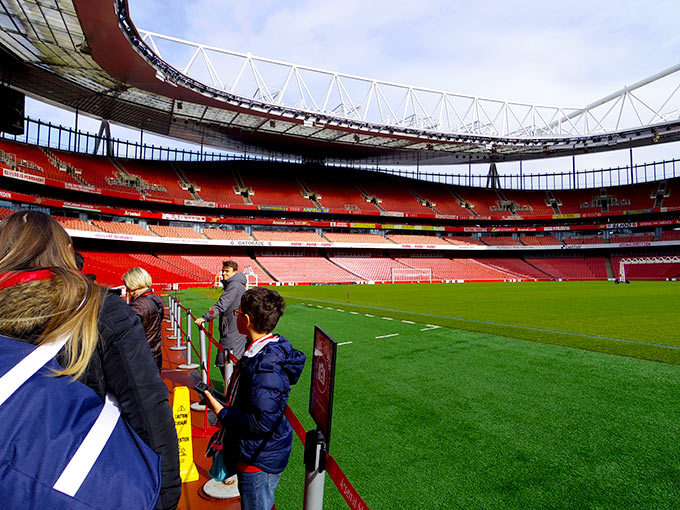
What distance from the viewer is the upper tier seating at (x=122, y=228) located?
39094 millimetres

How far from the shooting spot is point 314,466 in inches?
90.3

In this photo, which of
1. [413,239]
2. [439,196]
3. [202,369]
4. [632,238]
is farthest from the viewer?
[439,196]

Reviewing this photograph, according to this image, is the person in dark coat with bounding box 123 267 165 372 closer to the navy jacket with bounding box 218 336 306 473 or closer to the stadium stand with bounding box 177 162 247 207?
the navy jacket with bounding box 218 336 306 473

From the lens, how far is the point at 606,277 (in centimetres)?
5294

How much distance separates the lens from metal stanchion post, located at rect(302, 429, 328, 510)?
7.45ft

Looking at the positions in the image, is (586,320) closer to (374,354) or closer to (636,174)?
(374,354)

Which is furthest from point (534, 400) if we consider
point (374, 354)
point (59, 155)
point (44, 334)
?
point (59, 155)

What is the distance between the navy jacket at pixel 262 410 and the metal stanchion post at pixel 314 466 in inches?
12.8

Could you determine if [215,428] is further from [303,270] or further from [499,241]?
[499,241]

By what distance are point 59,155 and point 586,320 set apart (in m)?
47.3

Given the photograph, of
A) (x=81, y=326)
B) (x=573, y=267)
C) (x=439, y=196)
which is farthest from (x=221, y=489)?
(x=439, y=196)

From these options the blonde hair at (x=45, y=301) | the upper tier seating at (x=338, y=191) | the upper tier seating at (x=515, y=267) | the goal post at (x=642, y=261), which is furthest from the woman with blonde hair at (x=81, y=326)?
the goal post at (x=642, y=261)

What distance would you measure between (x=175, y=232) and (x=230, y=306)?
137ft

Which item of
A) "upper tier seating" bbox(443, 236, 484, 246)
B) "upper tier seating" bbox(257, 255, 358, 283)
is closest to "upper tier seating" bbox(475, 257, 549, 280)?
"upper tier seating" bbox(443, 236, 484, 246)
